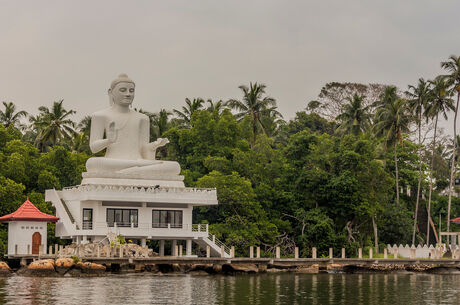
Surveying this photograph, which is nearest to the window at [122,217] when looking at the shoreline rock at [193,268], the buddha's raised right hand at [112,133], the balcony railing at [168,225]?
the balcony railing at [168,225]

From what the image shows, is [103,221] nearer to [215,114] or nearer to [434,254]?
[215,114]

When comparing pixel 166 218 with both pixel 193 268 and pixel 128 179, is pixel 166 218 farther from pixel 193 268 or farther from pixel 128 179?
pixel 193 268

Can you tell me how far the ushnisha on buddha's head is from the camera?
59.2m

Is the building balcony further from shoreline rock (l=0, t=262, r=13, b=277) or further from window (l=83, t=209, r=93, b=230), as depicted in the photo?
shoreline rock (l=0, t=262, r=13, b=277)

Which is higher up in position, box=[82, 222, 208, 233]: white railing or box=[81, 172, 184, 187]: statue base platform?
box=[81, 172, 184, 187]: statue base platform

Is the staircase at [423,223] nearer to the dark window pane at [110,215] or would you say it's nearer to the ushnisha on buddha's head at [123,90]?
the ushnisha on buddha's head at [123,90]

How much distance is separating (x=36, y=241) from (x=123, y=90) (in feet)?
39.2

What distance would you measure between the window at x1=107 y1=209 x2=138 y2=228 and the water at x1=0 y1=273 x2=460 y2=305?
7.22 m

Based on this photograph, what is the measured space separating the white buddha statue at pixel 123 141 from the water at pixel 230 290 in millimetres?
10309

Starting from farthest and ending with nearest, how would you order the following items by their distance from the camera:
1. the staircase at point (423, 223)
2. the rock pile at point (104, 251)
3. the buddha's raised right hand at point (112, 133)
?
1. the staircase at point (423, 223)
2. the buddha's raised right hand at point (112, 133)
3. the rock pile at point (104, 251)

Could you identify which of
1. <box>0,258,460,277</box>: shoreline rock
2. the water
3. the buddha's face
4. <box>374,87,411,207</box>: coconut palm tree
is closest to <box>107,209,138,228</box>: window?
<box>0,258,460,277</box>: shoreline rock

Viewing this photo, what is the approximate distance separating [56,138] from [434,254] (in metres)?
33.6

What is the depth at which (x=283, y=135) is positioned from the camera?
84.9 metres

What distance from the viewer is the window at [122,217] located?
56000 millimetres
